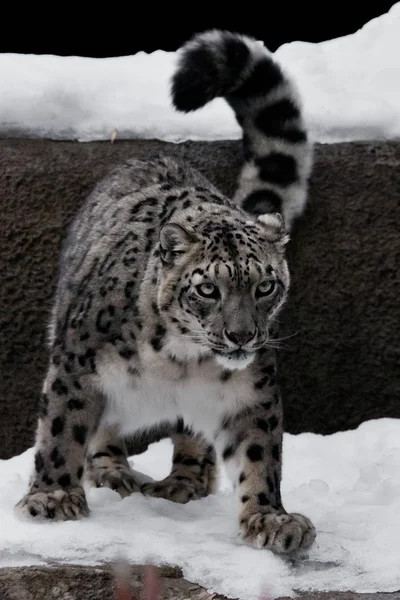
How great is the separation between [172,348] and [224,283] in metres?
0.32

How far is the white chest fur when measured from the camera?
4051mm

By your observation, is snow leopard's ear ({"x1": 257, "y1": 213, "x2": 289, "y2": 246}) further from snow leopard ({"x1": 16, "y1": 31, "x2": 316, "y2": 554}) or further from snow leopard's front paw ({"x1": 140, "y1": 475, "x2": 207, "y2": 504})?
snow leopard's front paw ({"x1": 140, "y1": 475, "x2": 207, "y2": 504})

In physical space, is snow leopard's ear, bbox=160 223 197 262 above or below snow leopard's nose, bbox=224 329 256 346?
above

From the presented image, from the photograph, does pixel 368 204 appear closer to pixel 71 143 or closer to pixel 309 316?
pixel 309 316

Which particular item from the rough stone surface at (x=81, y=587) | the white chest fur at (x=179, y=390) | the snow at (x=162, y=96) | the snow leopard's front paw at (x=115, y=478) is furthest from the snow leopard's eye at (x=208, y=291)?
the snow at (x=162, y=96)

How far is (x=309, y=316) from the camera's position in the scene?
5547 millimetres

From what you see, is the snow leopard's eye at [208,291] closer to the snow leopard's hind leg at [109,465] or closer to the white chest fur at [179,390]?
the white chest fur at [179,390]

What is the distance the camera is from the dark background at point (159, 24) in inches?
300

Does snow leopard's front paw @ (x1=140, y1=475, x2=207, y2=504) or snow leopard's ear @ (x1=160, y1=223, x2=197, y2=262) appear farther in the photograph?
snow leopard's front paw @ (x1=140, y1=475, x2=207, y2=504)

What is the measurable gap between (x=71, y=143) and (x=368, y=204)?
1286 millimetres

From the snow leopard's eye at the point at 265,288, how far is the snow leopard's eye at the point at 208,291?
126 mm

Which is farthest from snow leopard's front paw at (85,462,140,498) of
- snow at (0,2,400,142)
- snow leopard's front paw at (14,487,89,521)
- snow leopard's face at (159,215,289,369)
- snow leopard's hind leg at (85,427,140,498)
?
snow at (0,2,400,142)

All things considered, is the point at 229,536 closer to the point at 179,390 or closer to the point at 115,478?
the point at 179,390

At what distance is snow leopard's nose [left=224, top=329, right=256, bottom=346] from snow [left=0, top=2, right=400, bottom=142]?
2.00 m
